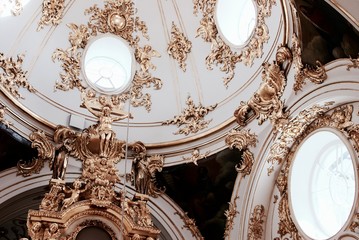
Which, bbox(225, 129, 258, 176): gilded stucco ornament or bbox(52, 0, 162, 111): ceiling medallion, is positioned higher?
bbox(52, 0, 162, 111): ceiling medallion

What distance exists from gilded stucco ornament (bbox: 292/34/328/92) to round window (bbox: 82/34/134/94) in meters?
3.92

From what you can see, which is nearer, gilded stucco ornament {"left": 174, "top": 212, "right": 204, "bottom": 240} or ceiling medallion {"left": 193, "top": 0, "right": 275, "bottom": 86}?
ceiling medallion {"left": 193, "top": 0, "right": 275, "bottom": 86}

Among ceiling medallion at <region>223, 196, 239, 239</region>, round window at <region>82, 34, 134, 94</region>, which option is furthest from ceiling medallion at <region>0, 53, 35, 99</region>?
ceiling medallion at <region>223, 196, 239, 239</region>

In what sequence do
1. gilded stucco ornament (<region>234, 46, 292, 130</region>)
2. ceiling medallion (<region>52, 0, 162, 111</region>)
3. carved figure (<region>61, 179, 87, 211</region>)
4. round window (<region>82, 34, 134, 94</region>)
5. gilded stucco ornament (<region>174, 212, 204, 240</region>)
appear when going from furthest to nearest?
round window (<region>82, 34, 134, 94</region>), ceiling medallion (<region>52, 0, 162, 111</region>), gilded stucco ornament (<region>174, 212, 204, 240</region>), gilded stucco ornament (<region>234, 46, 292, 130</region>), carved figure (<region>61, 179, 87, 211</region>)

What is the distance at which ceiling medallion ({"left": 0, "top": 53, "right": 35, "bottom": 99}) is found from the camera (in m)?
10.9

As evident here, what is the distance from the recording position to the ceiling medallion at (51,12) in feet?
38.5

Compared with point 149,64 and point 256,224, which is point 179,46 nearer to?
point 149,64

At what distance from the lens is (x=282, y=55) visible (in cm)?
1017

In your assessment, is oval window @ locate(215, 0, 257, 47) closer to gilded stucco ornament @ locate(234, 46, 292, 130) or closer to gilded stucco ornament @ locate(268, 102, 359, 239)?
gilded stucco ornament @ locate(234, 46, 292, 130)

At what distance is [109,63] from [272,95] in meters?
3.83

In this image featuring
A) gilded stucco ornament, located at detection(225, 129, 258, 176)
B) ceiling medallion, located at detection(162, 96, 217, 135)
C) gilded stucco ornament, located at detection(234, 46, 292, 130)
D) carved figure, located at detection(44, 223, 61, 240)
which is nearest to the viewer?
Result: carved figure, located at detection(44, 223, 61, 240)

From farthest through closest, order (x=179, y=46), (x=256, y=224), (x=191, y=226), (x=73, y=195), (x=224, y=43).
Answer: (x=179, y=46), (x=224, y=43), (x=191, y=226), (x=256, y=224), (x=73, y=195)

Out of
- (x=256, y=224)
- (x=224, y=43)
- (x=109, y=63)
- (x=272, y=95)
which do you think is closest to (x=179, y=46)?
(x=224, y=43)

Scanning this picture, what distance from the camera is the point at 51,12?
11.9 meters
